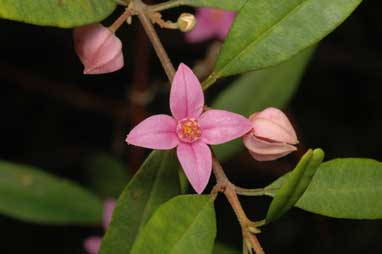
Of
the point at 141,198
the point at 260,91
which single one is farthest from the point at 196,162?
the point at 260,91

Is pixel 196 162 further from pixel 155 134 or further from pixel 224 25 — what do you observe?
pixel 224 25

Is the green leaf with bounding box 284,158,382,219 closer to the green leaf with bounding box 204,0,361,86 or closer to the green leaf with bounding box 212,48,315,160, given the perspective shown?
the green leaf with bounding box 204,0,361,86

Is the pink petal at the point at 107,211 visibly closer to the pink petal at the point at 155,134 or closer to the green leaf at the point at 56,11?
the pink petal at the point at 155,134

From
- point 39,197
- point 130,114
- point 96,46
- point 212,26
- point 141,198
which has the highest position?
point 96,46

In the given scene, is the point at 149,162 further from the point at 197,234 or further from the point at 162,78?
the point at 162,78

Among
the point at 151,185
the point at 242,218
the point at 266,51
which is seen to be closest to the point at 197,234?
the point at 242,218

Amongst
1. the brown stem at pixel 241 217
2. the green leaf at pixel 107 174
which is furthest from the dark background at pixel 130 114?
the brown stem at pixel 241 217
